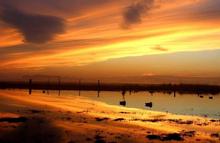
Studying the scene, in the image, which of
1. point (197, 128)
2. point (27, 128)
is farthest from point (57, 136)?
point (197, 128)

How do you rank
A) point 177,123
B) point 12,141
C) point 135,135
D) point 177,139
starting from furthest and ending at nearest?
point 177,123, point 135,135, point 177,139, point 12,141

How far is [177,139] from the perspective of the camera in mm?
27469

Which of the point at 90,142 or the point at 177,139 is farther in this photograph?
the point at 177,139

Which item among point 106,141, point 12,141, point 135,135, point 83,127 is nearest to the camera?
point 12,141

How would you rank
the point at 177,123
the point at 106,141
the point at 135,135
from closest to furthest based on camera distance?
the point at 106,141, the point at 135,135, the point at 177,123

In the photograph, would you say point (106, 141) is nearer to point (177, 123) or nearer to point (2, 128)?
point (2, 128)

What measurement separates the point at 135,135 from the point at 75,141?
6026 millimetres

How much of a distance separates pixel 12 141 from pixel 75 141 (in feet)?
12.4

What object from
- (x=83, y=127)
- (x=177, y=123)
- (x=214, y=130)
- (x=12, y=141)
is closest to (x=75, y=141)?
(x=12, y=141)

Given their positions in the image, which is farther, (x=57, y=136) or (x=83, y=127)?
(x=83, y=127)

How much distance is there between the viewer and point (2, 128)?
29.4m

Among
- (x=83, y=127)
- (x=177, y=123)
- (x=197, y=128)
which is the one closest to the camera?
(x=83, y=127)

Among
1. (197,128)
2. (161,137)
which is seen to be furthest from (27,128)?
(197,128)

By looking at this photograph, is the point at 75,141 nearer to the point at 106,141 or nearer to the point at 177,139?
the point at 106,141
